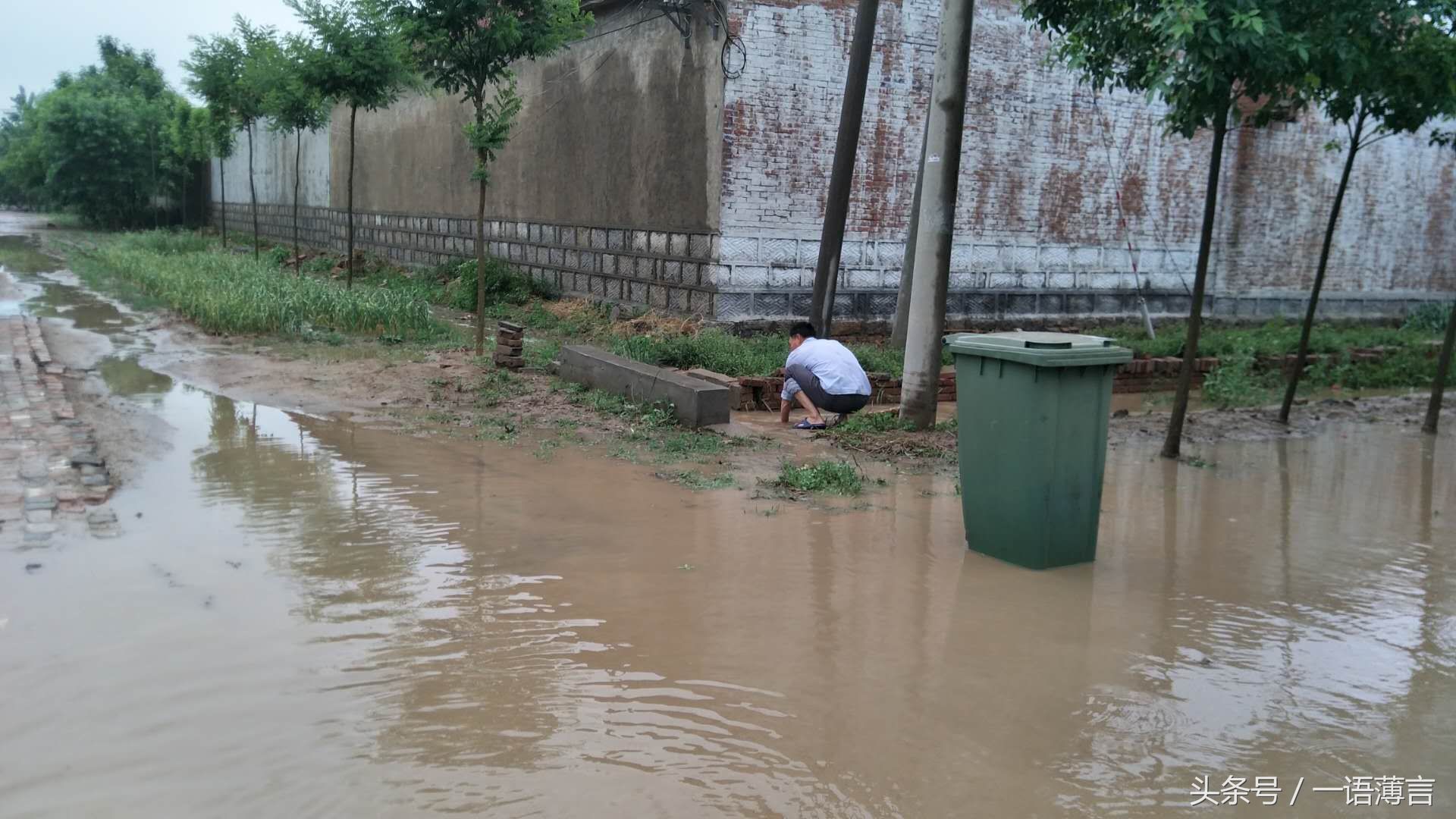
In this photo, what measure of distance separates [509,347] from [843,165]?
13.1ft

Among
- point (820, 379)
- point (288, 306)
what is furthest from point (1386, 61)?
point (288, 306)

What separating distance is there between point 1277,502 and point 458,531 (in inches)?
212

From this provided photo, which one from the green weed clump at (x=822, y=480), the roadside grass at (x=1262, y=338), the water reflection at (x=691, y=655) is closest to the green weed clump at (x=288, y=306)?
the water reflection at (x=691, y=655)

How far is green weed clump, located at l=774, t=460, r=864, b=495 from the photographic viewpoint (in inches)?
285

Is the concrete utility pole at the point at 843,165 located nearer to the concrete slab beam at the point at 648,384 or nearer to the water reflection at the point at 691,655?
the concrete slab beam at the point at 648,384

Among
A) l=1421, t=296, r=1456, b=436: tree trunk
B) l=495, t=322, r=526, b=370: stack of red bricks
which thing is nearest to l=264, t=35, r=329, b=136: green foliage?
l=495, t=322, r=526, b=370: stack of red bricks

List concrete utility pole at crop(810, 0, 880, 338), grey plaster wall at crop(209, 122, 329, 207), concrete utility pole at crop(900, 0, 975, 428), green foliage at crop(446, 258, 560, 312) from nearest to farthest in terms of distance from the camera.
A: concrete utility pole at crop(900, 0, 975, 428) < concrete utility pole at crop(810, 0, 880, 338) < green foliage at crop(446, 258, 560, 312) < grey plaster wall at crop(209, 122, 329, 207)

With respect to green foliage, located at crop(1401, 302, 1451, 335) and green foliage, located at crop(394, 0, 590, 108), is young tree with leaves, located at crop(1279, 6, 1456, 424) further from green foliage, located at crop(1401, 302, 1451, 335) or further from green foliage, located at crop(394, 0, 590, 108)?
green foliage, located at crop(1401, 302, 1451, 335)

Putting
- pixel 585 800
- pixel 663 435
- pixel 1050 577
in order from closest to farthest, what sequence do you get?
pixel 585 800 < pixel 1050 577 < pixel 663 435

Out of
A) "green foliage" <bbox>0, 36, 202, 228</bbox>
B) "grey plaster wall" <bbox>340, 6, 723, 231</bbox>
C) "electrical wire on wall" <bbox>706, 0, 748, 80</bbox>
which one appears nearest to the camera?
"electrical wire on wall" <bbox>706, 0, 748, 80</bbox>

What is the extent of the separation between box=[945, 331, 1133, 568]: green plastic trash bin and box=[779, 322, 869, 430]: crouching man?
3492 millimetres

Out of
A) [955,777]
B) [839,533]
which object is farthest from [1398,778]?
[839,533]

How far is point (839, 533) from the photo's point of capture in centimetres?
629

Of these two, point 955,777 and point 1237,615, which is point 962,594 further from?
point 955,777
